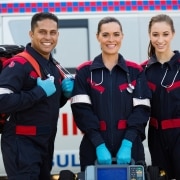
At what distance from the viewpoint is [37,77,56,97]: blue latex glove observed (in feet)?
10.0

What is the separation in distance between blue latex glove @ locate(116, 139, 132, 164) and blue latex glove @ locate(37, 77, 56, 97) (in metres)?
0.59

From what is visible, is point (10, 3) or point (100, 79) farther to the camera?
point (10, 3)

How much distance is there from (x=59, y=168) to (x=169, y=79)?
1.90 m

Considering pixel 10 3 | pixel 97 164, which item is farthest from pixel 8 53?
pixel 10 3

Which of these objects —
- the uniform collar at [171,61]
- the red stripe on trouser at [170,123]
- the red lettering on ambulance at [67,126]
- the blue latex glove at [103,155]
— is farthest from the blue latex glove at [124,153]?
the red lettering on ambulance at [67,126]

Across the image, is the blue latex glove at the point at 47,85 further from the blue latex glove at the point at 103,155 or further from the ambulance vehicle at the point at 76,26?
the ambulance vehicle at the point at 76,26

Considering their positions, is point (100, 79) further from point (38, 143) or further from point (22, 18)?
point (22, 18)

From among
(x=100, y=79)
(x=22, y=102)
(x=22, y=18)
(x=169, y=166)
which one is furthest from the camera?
(x=22, y=18)

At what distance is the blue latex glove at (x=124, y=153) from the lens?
3.01 meters

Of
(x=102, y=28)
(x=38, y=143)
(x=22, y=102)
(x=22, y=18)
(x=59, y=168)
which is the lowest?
(x=59, y=168)

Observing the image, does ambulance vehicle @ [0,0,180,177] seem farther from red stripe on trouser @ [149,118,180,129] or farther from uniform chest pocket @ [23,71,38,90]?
uniform chest pocket @ [23,71,38,90]

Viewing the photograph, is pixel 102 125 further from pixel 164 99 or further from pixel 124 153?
pixel 164 99

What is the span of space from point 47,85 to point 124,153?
0.67 metres

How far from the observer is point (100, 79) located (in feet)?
10.5
